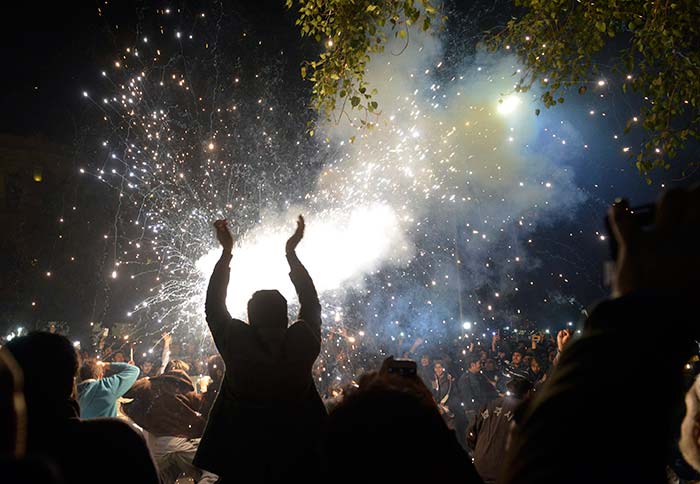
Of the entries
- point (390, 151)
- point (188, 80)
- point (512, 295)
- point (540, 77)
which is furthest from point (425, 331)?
point (540, 77)

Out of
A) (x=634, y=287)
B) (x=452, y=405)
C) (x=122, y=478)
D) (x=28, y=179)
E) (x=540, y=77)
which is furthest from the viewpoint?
(x=28, y=179)

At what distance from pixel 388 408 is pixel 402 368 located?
1.61 meters

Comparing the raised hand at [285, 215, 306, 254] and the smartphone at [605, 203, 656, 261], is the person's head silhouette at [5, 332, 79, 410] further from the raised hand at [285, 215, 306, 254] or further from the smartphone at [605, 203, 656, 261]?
the smartphone at [605, 203, 656, 261]

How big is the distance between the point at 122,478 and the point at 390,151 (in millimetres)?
13332

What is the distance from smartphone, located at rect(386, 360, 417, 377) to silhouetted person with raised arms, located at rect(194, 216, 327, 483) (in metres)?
0.59

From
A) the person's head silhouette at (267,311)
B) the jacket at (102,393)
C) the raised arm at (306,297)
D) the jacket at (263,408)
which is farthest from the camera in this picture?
the jacket at (102,393)

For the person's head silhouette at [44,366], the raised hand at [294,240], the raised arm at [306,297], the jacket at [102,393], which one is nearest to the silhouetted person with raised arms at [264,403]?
→ the raised arm at [306,297]

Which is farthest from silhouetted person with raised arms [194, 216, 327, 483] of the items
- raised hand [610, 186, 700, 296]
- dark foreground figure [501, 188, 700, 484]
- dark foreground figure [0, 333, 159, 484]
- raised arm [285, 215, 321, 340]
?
raised hand [610, 186, 700, 296]

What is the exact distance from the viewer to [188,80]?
13.6m

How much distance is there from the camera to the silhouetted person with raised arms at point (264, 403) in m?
2.91

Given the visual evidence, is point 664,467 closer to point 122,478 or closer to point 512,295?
point 122,478

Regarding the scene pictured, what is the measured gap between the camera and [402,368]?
9.89 feet

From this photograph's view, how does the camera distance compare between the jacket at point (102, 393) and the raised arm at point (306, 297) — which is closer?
the raised arm at point (306, 297)

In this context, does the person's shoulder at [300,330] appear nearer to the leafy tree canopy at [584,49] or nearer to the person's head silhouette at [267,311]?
the person's head silhouette at [267,311]
